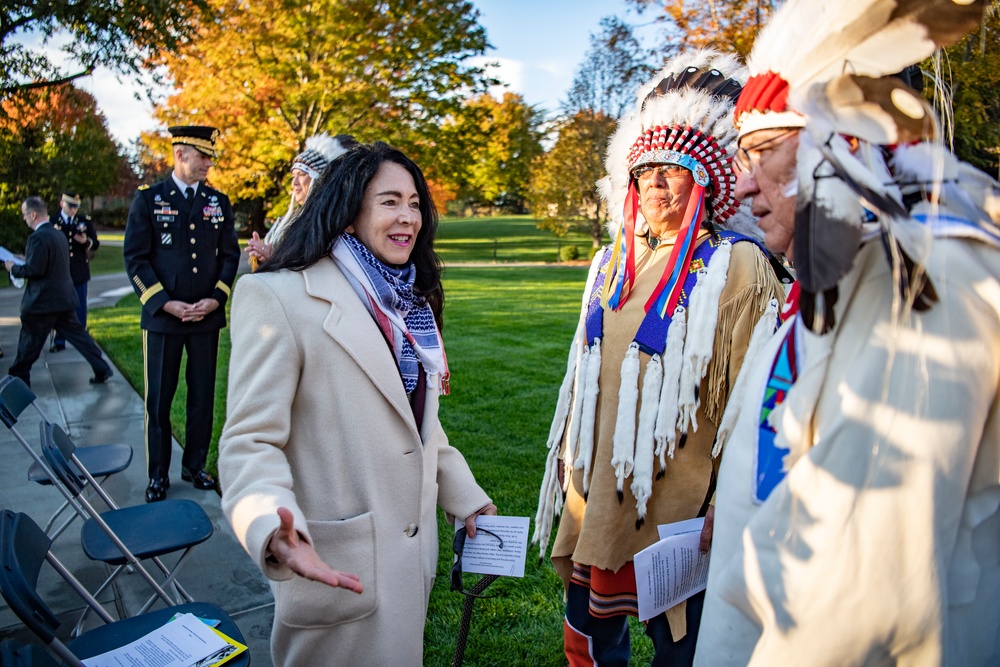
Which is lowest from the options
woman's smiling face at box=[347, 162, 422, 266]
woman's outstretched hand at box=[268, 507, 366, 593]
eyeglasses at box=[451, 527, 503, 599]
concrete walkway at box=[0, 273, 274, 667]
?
concrete walkway at box=[0, 273, 274, 667]

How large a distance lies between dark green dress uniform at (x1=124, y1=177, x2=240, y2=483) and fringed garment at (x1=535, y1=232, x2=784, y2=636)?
10.1 ft

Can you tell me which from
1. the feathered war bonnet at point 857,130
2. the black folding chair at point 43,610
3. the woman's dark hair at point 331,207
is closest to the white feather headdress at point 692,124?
the woman's dark hair at point 331,207

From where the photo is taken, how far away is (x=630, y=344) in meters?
2.29

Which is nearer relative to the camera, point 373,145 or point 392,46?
point 373,145

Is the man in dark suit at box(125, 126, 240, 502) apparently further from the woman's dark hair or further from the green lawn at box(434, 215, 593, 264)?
the green lawn at box(434, 215, 593, 264)

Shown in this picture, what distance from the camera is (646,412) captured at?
2.21 metres

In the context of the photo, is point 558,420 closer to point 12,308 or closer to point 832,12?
point 832,12

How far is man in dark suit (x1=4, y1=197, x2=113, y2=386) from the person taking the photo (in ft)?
22.3

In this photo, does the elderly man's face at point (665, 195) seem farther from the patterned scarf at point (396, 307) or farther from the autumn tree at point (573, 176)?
the autumn tree at point (573, 176)

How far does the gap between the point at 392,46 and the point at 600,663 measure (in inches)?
512

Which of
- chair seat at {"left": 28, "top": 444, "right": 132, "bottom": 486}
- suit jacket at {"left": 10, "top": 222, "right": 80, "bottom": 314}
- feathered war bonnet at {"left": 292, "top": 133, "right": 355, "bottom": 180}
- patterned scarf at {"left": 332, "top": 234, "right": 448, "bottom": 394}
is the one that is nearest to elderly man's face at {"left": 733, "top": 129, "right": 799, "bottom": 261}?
patterned scarf at {"left": 332, "top": 234, "right": 448, "bottom": 394}

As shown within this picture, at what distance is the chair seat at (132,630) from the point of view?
2.10 metres

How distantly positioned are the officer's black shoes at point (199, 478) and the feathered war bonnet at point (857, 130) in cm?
422

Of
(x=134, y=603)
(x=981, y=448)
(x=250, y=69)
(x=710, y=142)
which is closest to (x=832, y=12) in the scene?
(x=981, y=448)
